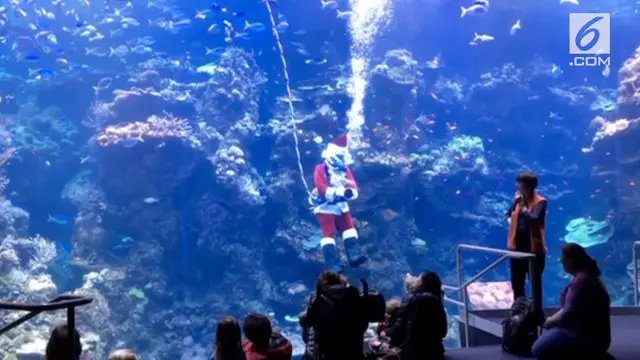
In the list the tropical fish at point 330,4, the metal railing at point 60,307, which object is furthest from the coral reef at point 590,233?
the metal railing at point 60,307

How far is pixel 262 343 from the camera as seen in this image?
364 cm

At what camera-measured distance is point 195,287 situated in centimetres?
1814

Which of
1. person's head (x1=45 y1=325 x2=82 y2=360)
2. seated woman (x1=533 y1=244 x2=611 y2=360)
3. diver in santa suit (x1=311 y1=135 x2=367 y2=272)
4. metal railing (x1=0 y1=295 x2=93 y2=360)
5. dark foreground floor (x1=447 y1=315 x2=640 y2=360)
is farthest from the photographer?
diver in santa suit (x1=311 y1=135 x2=367 y2=272)

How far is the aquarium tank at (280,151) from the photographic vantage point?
16.8m

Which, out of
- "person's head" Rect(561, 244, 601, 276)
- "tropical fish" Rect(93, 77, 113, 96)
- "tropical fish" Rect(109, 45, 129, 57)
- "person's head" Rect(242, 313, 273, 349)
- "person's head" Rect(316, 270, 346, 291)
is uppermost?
"tropical fish" Rect(109, 45, 129, 57)

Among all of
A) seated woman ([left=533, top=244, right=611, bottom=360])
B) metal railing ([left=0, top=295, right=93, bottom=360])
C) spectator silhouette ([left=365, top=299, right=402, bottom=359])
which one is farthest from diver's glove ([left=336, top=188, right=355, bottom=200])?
metal railing ([left=0, top=295, right=93, bottom=360])

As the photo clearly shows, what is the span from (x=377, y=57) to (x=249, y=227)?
920 cm

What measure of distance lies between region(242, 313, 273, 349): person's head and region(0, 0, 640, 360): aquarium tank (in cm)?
1036

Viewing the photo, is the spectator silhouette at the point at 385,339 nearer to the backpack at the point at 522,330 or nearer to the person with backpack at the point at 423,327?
the person with backpack at the point at 423,327

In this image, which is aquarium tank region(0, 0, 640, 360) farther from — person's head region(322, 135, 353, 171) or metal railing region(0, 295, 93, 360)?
metal railing region(0, 295, 93, 360)

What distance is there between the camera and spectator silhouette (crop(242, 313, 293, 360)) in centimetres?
359

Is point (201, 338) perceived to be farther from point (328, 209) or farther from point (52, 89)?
point (52, 89)

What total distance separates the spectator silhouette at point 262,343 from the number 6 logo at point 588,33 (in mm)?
20487

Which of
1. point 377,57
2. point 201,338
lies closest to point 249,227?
point 201,338
